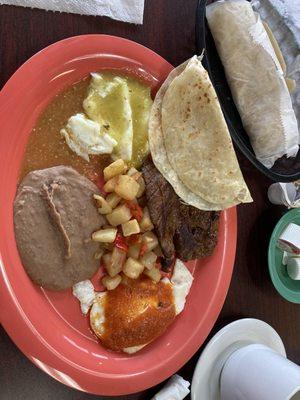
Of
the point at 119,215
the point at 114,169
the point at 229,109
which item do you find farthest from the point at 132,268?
the point at 229,109

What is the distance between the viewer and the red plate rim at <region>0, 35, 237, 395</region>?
1264mm

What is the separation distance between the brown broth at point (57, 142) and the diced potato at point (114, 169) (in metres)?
0.05

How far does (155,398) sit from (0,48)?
1187mm

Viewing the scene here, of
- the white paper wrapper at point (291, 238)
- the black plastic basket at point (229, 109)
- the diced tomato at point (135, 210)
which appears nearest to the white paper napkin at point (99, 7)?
the black plastic basket at point (229, 109)

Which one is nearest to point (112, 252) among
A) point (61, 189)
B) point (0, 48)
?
point (61, 189)

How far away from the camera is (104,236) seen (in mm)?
1429

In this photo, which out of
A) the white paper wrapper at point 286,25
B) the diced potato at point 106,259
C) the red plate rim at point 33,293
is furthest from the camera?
the white paper wrapper at point 286,25

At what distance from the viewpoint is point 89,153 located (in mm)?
1461

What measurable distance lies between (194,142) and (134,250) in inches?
15.9

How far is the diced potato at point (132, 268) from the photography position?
1495 mm

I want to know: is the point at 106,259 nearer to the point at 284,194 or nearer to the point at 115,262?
the point at 115,262

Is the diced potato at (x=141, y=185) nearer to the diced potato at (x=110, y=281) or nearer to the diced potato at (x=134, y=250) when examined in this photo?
the diced potato at (x=134, y=250)

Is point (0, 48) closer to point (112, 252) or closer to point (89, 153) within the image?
point (89, 153)

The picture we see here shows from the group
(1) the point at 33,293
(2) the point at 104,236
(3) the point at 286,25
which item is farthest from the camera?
(3) the point at 286,25
